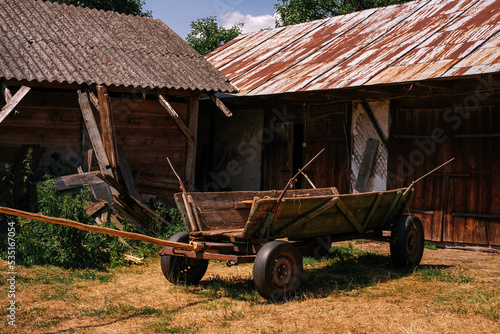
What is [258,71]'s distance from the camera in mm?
12477

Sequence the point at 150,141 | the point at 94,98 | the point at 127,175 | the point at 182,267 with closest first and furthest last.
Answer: the point at 182,267 → the point at 94,98 → the point at 127,175 → the point at 150,141

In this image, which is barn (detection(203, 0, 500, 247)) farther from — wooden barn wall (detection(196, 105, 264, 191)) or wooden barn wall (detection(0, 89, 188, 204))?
wooden barn wall (detection(0, 89, 188, 204))

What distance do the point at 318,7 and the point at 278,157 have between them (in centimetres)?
1447

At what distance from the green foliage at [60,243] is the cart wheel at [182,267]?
158 cm

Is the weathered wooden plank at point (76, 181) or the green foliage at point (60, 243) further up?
the weathered wooden plank at point (76, 181)

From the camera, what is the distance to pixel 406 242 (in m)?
7.10

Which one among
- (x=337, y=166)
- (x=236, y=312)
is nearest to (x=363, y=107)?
(x=337, y=166)

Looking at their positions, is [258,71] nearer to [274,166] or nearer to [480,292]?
[274,166]

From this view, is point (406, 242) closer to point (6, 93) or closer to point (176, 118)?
point (176, 118)

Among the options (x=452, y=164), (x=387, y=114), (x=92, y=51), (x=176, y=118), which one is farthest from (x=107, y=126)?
(x=452, y=164)

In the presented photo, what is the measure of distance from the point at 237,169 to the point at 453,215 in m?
5.46

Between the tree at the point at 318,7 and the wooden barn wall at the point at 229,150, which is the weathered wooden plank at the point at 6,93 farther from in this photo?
the tree at the point at 318,7

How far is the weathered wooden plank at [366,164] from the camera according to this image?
33.4 ft

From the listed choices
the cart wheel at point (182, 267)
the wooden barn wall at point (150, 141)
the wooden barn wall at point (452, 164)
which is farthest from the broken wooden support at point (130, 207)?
the wooden barn wall at point (452, 164)
